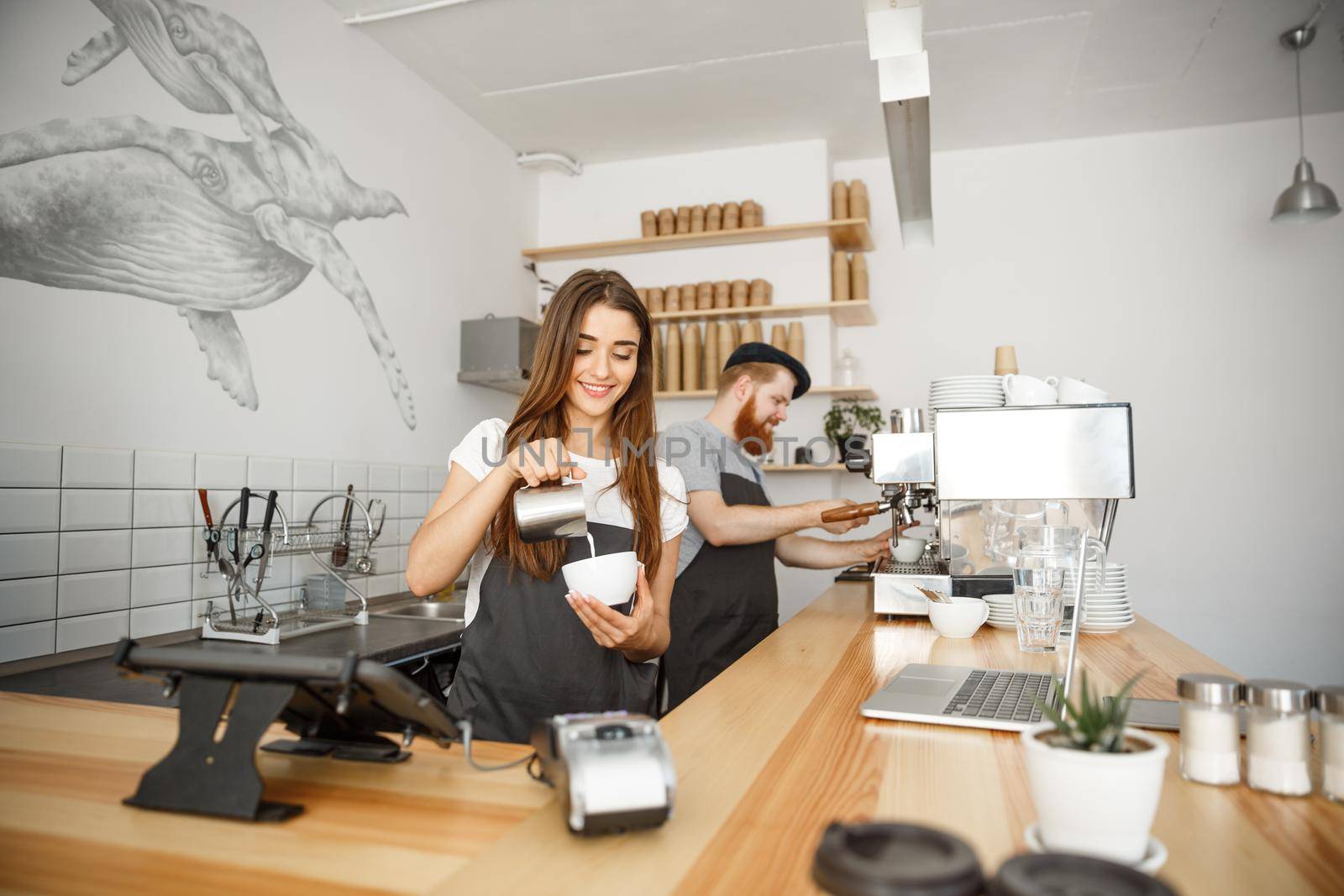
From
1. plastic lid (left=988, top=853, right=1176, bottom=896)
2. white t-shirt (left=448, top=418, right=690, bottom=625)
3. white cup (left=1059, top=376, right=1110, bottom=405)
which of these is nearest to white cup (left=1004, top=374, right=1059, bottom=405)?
white cup (left=1059, top=376, right=1110, bottom=405)

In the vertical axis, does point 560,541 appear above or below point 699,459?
below

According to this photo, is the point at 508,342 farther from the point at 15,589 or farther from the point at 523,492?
the point at 523,492

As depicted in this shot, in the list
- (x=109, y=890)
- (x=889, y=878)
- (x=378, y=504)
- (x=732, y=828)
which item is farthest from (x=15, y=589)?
(x=889, y=878)

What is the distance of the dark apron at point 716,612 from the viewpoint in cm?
236

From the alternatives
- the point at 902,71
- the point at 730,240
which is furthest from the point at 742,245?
the point at 902,71

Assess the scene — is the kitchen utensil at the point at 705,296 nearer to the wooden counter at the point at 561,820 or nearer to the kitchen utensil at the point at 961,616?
the kitchen utensil at the point at 961,616

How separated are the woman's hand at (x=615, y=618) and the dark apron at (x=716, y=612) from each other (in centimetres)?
97

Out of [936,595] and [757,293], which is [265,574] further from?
[757,293]

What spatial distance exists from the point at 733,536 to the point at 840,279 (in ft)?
6.35

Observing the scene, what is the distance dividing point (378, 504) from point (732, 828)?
258 centimetres

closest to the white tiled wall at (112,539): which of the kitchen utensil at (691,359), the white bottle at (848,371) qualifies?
the kitchen utensil at (691,359)

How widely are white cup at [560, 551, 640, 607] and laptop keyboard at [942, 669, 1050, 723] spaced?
458 millimetres

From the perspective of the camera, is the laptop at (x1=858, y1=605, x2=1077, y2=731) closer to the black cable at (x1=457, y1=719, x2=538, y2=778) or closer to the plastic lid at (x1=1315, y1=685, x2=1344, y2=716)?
the plastic lid at (x1=1315, y1=685, x2=1344, y2=716)

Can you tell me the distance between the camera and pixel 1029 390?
1690mm
